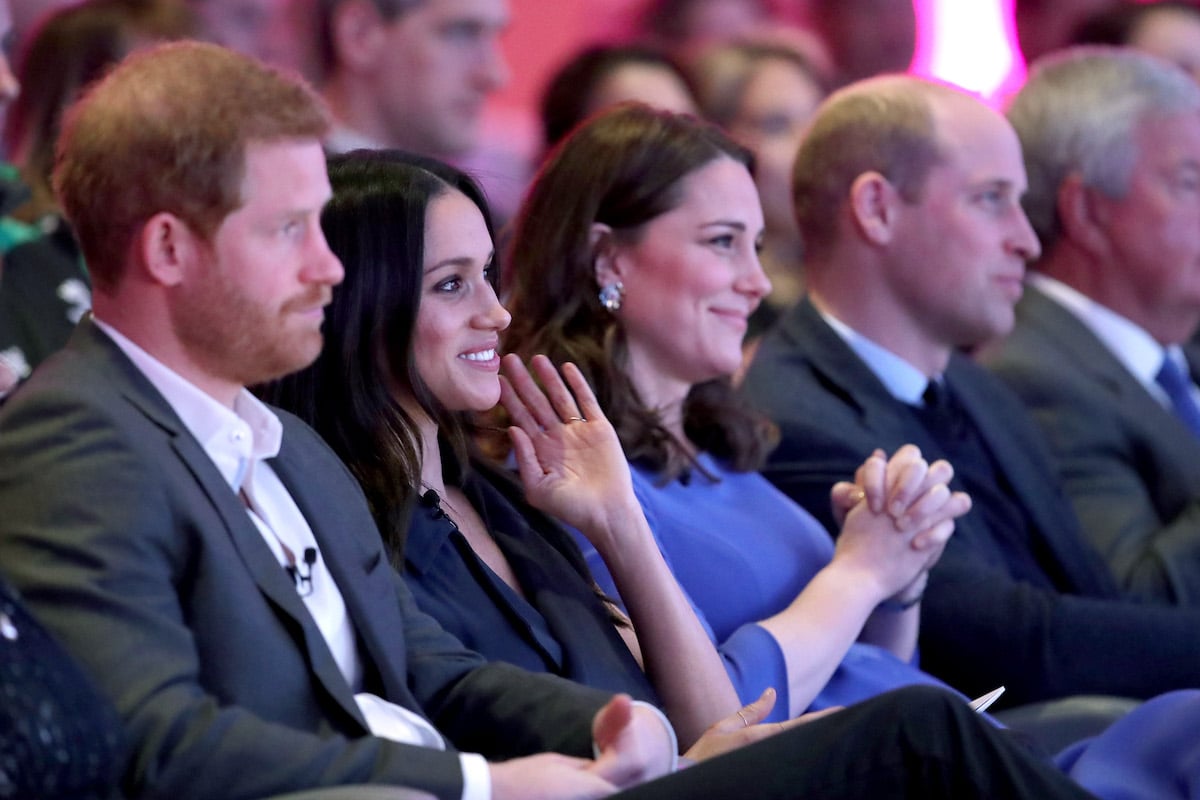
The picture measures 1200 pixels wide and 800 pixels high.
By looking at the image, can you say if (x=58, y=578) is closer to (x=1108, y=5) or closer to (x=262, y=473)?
(x=262, y=473)

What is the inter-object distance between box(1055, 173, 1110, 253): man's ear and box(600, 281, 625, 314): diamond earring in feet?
4.93

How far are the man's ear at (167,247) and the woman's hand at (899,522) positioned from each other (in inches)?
51.5

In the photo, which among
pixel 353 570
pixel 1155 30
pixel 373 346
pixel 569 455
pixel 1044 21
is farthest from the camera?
pixel 1044 21

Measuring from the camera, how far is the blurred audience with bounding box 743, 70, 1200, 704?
2.90 meters

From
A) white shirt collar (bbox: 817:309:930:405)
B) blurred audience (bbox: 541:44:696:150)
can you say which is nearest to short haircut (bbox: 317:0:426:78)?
blurred audience (bbox: 541:44:696:150)

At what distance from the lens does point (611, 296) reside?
8.91ft

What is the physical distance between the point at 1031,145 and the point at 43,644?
2.88 metres

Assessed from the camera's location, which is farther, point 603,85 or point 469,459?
point 603,85

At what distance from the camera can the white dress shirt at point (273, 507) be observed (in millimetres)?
1690

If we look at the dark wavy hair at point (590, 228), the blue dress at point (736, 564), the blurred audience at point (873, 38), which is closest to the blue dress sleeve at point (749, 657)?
the blue dress at point (736, 564)

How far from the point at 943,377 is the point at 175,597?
2058 mm

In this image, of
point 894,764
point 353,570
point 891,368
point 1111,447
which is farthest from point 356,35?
point 894,764

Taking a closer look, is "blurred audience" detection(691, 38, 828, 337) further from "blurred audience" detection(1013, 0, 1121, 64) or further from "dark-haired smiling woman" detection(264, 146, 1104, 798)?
"dark-haired smiling woman" detection(264, 146, 1104, 798)

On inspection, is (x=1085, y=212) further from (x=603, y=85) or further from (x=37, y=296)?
(x=37, y=296)
